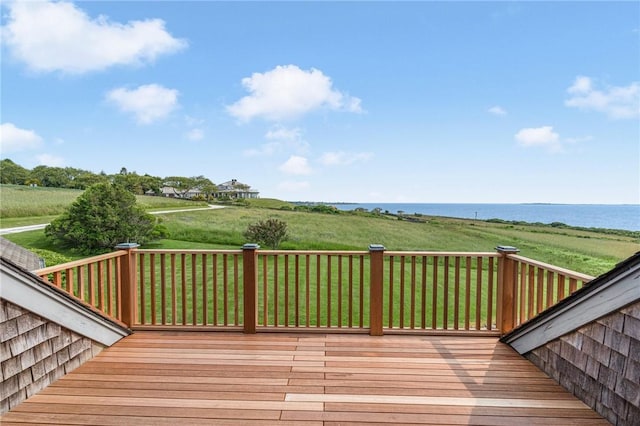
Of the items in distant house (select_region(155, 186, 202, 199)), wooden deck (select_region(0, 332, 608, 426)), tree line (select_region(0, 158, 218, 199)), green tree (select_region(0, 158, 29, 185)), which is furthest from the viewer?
distant house (select_region(155, 186, 202, 199))

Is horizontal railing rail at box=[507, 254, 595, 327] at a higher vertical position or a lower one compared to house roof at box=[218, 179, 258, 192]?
lower

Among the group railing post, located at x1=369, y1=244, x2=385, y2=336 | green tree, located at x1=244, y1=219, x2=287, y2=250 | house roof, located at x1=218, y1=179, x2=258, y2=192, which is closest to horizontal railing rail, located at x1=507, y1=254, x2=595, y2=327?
railing post, located at x1=369, y1=244, x2=385, y2=336

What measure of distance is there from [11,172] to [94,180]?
196 cm

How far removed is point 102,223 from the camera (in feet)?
24.4

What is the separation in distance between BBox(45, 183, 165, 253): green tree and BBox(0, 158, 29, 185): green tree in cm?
106

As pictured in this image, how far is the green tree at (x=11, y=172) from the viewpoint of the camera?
6.72 m

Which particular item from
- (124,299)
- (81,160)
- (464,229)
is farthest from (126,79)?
(464,229)

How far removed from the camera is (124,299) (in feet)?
11.0

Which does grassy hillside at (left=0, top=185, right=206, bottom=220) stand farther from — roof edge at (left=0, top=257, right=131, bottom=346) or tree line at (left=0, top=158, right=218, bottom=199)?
roof edge at (left=0, top=257, right=131, bottom=346)

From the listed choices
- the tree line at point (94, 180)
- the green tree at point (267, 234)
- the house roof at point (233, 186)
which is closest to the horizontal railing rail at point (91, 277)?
the green tree at point (267, 234)

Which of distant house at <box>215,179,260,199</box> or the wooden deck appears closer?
the wooden deck

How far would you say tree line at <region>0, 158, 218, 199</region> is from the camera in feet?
22.9

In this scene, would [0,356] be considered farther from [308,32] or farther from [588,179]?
[588,179]

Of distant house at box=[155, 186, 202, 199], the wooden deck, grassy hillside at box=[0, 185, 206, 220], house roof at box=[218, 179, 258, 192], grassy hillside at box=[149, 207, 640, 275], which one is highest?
house roof at box=[218, 179, 258, 192]
